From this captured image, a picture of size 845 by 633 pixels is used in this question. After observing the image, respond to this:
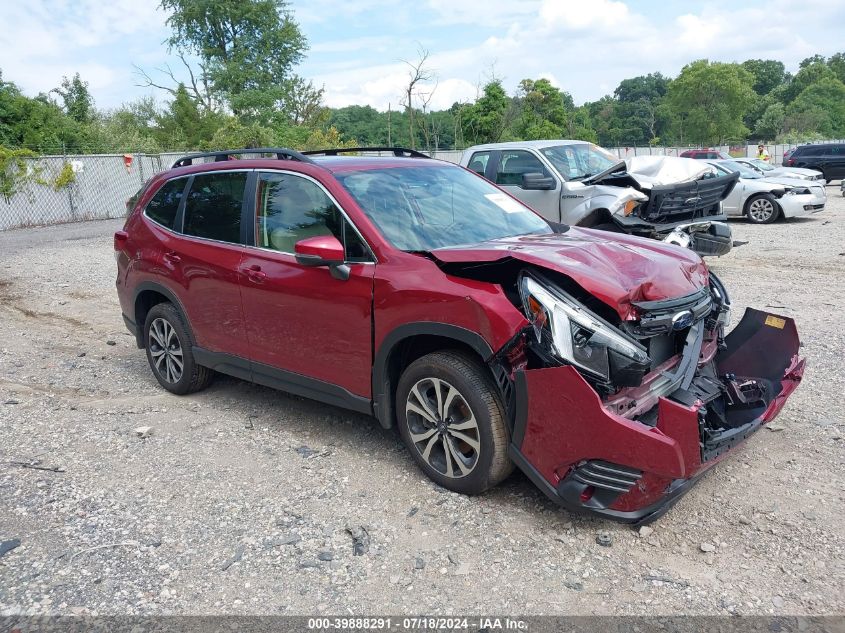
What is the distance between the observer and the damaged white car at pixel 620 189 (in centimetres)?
864

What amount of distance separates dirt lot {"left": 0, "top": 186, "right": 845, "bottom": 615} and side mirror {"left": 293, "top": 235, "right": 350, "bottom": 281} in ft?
4.05

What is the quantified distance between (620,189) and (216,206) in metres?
5.97

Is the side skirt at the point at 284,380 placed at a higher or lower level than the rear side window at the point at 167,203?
lower

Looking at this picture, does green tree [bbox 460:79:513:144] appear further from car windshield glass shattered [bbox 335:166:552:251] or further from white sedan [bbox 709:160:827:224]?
car windshield glass shattered [bbox 335:166:552:251]

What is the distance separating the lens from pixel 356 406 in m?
4.14

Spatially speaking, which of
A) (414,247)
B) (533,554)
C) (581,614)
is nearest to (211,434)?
(414,247)

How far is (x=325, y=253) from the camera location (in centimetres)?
387

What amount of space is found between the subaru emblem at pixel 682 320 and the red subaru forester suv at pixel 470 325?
11mm

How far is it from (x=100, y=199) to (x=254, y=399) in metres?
20.7

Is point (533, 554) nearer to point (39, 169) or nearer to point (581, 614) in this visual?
point (581, 614)

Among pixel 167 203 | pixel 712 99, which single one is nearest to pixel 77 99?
pixel 167 203

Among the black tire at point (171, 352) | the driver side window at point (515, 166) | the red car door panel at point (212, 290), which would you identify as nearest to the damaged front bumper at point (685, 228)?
the driver side window at point (515, 166)

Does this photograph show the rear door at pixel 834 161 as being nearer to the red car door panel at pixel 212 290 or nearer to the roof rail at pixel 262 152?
the roof rail at pixel 262 152

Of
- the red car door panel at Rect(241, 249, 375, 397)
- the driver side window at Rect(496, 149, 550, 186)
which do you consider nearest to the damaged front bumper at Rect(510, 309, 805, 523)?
the red car door panel at Rect(241, 249, 375, 397)
